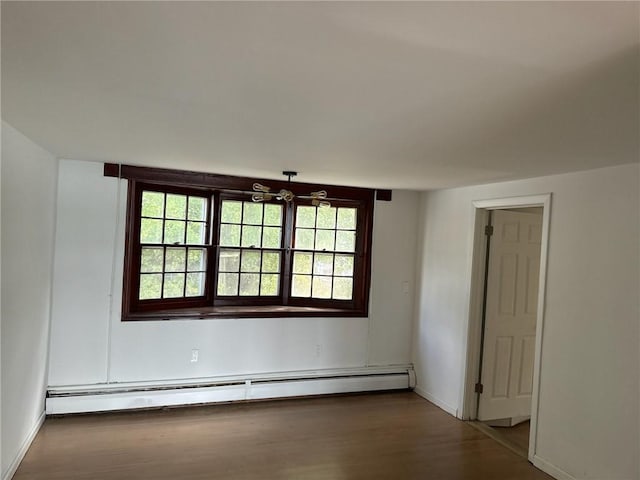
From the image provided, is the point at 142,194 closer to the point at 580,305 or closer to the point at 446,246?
the point at 446,246

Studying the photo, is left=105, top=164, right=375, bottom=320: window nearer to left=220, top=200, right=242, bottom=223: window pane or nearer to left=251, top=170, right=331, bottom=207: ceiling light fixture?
left=220, top=200, right=242, bottom=223: window pane

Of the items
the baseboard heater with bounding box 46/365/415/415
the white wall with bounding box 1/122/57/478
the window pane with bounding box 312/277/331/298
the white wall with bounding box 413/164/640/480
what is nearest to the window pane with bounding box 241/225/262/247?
the window pane with bounding box 312/277/331/298

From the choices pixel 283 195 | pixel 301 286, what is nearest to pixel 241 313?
pixel 301 286

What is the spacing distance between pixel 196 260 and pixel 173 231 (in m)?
0.40

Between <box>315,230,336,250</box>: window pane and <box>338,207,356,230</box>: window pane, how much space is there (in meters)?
0.14

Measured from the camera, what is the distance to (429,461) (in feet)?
11.7

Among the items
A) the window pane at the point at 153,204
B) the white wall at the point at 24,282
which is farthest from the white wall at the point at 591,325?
the white wall at the point at 24,282

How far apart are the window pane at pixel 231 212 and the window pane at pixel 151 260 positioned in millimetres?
741

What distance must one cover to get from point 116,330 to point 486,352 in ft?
11.6

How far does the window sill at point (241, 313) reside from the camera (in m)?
4.35

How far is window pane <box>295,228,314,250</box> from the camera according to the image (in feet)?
16.8

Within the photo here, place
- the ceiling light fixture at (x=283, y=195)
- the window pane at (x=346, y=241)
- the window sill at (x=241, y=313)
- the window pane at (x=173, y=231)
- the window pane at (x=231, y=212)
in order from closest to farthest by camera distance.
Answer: the ceiling light fixture at (x=283, y=195) < the window sill at (x=241, y=313) < the window pane at (x=173, y=231) < the window pane at (x=231, y=212) < the window pane at (x=346, y=241)

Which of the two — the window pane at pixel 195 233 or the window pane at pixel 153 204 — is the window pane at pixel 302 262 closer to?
the window pane at pixel 195 233

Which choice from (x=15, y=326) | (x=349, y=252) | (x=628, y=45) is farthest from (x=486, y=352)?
(x=15, y=326)
